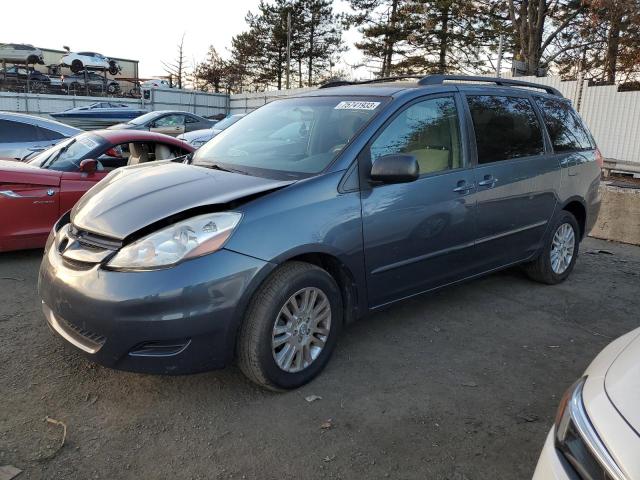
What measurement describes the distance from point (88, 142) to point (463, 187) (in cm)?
426

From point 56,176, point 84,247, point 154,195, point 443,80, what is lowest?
point 84,247

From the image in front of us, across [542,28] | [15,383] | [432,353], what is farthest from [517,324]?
[542,28]

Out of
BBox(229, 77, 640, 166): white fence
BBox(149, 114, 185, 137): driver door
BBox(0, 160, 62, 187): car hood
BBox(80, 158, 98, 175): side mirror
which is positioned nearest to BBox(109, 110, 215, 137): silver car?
BBox(149, 114, 185, 137): driver door

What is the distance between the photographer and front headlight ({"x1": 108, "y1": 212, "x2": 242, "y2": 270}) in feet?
8.69

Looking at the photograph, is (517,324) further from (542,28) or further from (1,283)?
(542,28)

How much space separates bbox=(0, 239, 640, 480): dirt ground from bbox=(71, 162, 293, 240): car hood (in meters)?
0.93

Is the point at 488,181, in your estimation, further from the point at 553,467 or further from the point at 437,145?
the point at 553,467

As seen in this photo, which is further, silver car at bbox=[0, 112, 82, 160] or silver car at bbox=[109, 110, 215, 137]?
silver car at bbox=[109, 110, 215, 137]

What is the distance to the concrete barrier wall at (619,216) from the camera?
23.1 feet

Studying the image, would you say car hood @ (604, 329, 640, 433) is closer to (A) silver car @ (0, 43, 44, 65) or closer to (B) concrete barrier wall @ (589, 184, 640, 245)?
(B) concrete barrier wall @ (589, 184, 640, 245)

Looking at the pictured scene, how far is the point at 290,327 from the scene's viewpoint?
3.01m

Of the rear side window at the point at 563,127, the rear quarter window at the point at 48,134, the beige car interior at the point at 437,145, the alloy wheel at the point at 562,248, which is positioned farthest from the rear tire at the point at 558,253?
the rear quarter window at the point at 48,134

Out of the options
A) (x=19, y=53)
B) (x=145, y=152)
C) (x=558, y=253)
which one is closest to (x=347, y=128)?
(x=558, y=253)

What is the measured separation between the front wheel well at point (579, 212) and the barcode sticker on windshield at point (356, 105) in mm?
2553
